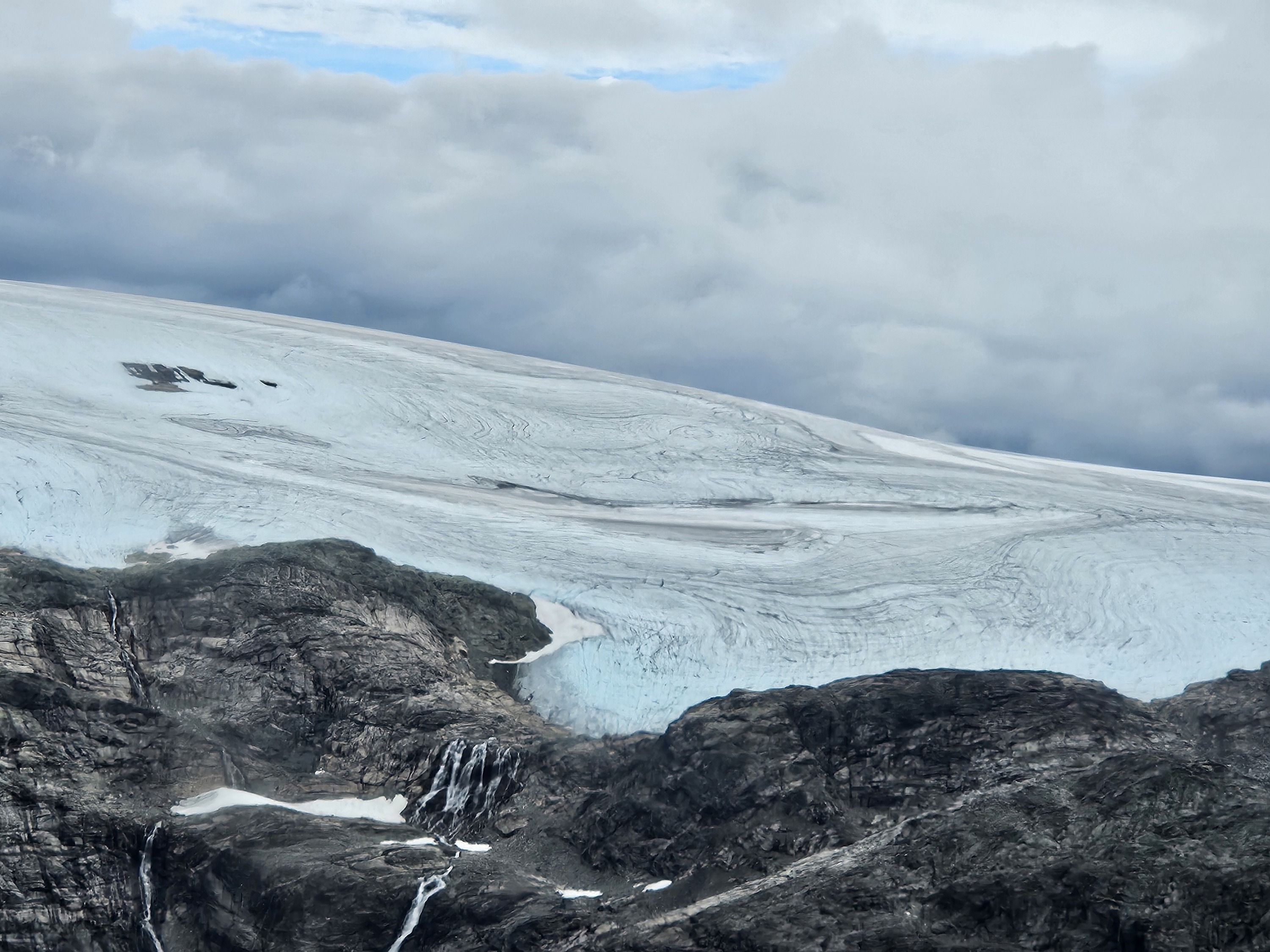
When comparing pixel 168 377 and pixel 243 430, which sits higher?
pixel 168 377

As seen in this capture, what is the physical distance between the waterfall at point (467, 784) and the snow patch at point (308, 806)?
349 mm

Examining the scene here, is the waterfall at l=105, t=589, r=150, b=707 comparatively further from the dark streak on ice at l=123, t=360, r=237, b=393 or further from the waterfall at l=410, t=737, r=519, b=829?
the dark streak on ice at l=123, t=360, r=237, b=393

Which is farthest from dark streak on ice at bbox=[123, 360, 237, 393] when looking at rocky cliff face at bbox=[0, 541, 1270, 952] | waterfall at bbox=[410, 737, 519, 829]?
waterfall at bbox=[410, 737, 519, 829]

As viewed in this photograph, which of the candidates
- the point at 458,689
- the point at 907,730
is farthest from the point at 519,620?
the point at 907,730

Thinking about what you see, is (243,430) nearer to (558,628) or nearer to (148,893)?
(558,628)

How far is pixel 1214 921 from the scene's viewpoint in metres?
11.6

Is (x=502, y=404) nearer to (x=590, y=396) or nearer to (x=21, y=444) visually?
(x=590, y=396)

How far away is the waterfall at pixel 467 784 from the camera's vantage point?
15.5 m

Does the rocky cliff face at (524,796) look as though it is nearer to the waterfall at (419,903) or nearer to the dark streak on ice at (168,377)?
the waterfall at (419,903)

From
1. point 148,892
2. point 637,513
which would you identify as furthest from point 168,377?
point 148,892

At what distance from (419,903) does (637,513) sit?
9.37 metres

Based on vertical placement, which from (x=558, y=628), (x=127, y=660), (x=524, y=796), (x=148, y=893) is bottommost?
(x=148, y=893)

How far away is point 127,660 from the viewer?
55.2 ft

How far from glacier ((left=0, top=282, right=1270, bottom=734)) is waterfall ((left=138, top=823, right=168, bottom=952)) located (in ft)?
17.0
